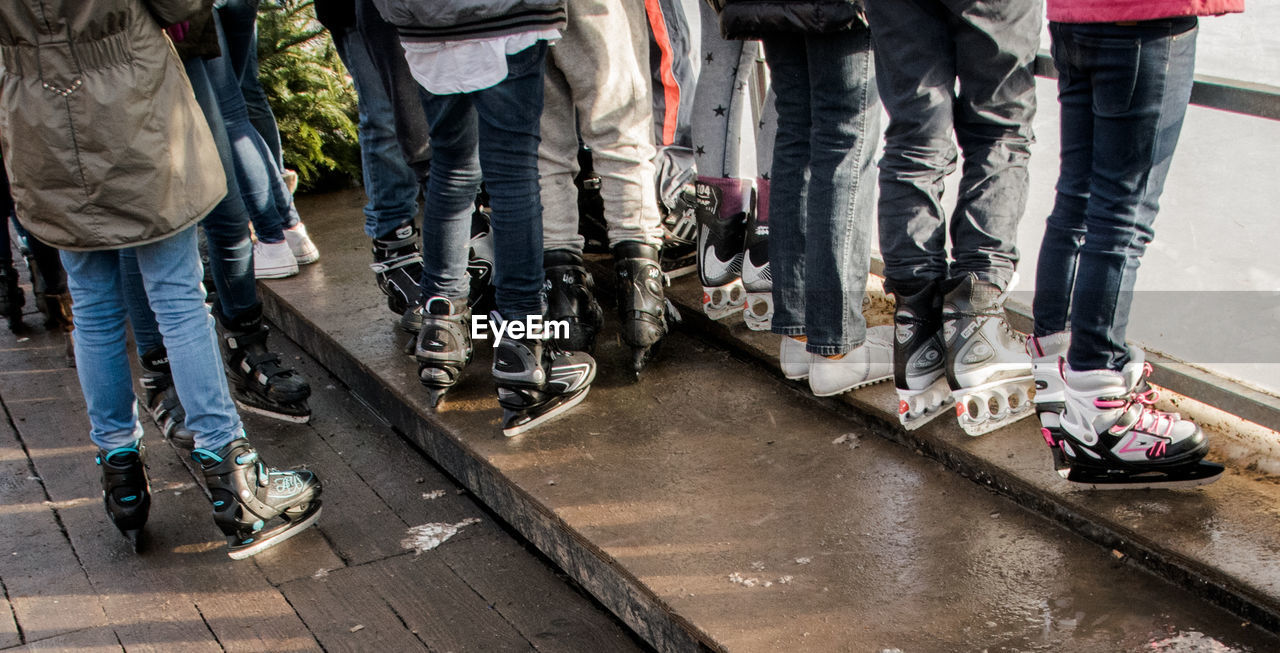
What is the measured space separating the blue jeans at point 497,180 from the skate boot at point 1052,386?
1.42 meters

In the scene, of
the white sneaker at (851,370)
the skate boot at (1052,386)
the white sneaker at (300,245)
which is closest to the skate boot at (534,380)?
the white sneaker at (851,370)

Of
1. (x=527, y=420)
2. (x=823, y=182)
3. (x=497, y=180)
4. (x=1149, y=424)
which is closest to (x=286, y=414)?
(x=527, y=420)

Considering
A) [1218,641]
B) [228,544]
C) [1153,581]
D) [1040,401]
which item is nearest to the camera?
[1218,641]

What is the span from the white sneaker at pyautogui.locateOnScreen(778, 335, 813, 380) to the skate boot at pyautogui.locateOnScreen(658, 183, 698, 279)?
2.92ft

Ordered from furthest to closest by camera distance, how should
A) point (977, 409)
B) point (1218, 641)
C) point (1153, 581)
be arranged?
point (977, 409) → point (1153, 581) → point (1218, 641)

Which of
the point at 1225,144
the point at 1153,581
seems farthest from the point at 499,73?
the point at 1225,144

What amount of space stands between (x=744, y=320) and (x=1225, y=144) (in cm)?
160

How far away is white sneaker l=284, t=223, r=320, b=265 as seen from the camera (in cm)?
486

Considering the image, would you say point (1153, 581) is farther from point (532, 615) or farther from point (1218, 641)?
point (532, 615)

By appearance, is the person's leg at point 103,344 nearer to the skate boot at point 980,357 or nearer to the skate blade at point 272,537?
the skate blade at point 272,537

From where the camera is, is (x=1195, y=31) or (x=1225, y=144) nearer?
(x=1195, y=31)

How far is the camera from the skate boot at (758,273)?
3670 millimetres

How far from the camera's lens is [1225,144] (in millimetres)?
3410

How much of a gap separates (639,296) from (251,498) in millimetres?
1279
